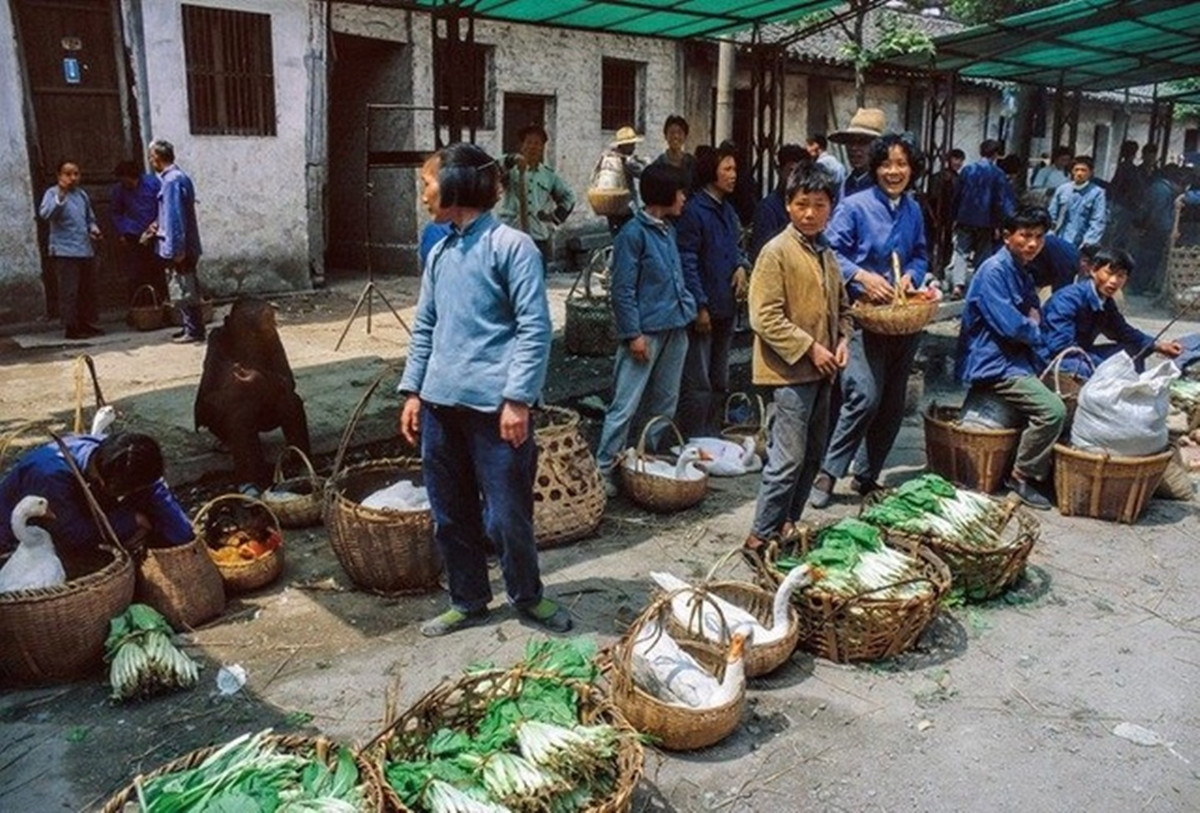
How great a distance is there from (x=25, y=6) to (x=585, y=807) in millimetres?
10686

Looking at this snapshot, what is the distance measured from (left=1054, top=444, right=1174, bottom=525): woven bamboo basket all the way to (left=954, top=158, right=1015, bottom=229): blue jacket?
7.31 meters

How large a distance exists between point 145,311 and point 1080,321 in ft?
28.9

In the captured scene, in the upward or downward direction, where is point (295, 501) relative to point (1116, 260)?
downward

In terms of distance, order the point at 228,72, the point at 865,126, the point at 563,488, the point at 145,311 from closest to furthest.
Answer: the point at 563,488, the point at 865,126, the point at 145,311, the point at 228,72

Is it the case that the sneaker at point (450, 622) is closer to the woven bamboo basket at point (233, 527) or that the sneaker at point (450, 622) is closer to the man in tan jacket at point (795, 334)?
the woven bamboo basket at point (233, 527)

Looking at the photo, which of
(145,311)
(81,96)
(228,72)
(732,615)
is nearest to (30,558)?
(732,615)

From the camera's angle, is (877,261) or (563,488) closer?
(563,488)

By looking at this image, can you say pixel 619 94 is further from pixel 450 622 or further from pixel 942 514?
pixel 450 622

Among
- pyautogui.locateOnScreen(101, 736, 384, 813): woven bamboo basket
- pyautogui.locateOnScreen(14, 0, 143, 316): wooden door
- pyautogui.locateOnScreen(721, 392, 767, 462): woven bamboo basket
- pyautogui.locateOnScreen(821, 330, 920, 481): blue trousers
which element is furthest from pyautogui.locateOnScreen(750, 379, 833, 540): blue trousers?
pyautogui.locateOnScreen(14, 0, 143, 316): wooden door

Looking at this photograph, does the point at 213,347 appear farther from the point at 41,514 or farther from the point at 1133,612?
the point at 1133,612

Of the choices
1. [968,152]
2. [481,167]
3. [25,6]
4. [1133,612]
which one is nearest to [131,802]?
[481,167]

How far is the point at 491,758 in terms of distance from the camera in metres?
2.82

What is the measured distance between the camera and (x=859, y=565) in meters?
4.13

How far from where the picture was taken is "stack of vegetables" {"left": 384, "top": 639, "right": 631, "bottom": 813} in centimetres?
272
